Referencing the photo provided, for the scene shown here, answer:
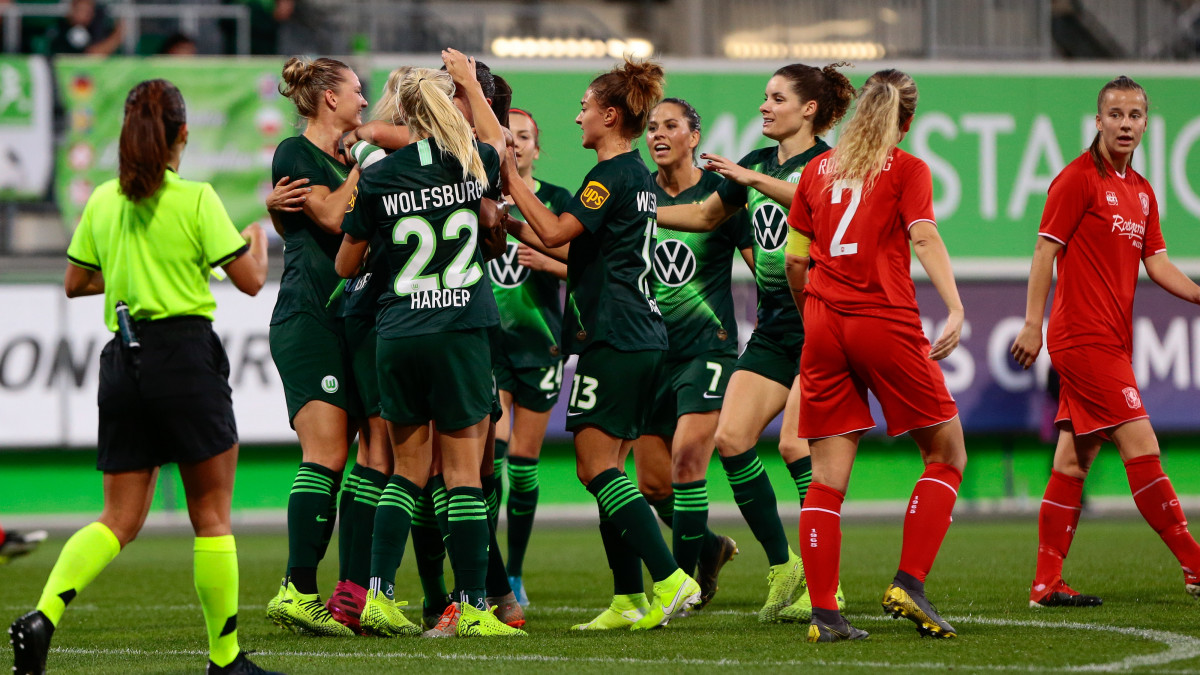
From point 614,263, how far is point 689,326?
3.57 ft

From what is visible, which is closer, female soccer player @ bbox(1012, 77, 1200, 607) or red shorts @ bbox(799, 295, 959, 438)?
red shorts @ bbox(799, 295, 959, 438)

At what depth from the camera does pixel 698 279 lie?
7.11 metres

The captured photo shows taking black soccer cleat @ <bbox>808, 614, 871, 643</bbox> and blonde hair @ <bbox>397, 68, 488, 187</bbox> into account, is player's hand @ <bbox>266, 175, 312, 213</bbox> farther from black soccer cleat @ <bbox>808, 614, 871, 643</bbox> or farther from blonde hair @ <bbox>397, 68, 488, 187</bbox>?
black soccer cleat @ <bbox>808, 614, 871, 643</bbox>

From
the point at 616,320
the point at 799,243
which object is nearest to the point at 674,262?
the point at 616,320

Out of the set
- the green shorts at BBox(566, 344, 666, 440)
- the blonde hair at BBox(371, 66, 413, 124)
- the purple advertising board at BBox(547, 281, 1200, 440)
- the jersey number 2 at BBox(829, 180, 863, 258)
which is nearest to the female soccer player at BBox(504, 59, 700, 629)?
the green shorts at BBox(566, 344, 666, 440)

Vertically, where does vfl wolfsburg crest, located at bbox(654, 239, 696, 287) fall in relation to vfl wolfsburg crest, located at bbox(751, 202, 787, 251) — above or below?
below

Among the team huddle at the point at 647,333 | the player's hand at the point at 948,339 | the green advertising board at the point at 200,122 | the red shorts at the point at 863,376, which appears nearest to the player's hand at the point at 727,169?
the team huddle at the point at 647,333

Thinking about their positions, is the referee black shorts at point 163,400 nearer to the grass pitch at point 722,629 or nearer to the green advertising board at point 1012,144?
the grass pitch at point 722,629

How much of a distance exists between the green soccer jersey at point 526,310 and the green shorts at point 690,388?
89cm

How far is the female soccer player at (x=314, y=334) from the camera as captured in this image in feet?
19.6

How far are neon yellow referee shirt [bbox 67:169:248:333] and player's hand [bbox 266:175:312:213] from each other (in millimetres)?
1205

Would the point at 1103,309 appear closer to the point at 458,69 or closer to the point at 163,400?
the point at 458,69

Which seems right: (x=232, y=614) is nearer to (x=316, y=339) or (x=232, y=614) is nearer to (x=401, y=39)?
(x=316, y=339)

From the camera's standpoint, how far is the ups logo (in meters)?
5.95
